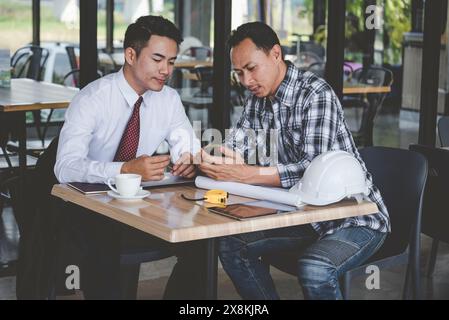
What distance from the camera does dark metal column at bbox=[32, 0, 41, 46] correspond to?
6.34 meters

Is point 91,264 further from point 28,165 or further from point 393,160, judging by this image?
point 28,165

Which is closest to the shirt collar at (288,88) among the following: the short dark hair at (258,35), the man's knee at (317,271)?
the short dark hair at (258,35)

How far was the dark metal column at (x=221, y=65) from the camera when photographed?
5402mm

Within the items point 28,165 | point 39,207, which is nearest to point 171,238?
point 39,207

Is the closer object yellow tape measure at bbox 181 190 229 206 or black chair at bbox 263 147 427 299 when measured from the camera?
yellow tape measure at bbox 181 190 229 206

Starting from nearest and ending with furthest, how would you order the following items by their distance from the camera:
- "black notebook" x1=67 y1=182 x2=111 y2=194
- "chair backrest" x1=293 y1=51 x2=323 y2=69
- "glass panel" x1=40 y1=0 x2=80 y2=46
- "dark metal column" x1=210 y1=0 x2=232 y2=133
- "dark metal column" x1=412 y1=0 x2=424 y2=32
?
"black notebook" x1=67 y1=182 x2=111 y2=194
"dark metal column" x1=210 y1=0 x2=232 y2=133
"glass panel" x1=40 y1=0 x2=80 y2=46
"dark metal column" x1=412 y1=0 x2=424 y2=32
"chair backrest" x1=293 y1=51 x2=323 y2=69

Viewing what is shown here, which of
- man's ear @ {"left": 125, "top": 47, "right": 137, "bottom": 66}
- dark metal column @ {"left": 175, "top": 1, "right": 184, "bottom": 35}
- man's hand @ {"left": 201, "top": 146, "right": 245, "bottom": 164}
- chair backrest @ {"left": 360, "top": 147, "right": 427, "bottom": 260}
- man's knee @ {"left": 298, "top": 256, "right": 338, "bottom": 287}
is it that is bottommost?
man's knee @ {"left": 298, "top": 256, "right": 338, "bottom": 287}

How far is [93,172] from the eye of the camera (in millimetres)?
3279

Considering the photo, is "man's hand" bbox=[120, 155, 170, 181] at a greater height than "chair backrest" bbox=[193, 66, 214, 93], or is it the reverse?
"chair backrest" bbox=[193, 66, 214, 93]

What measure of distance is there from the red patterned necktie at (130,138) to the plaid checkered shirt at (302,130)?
419mm

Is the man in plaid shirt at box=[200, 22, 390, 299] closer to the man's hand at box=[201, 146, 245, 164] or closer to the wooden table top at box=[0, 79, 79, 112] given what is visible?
the man's hand at box=[201, 146, 245, 164]

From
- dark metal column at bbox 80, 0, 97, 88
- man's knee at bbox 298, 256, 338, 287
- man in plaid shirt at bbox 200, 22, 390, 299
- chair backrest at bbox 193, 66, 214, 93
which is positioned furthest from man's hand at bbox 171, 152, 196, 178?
chair backrest at bbox 193, 66, 214, 93

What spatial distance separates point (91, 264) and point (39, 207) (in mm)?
328

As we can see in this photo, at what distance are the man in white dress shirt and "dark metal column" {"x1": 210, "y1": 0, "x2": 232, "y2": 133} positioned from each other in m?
1.66
